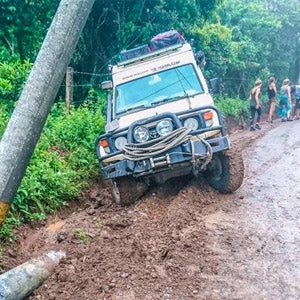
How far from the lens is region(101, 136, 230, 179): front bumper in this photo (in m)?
5.27

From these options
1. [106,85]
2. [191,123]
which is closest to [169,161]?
[191,123]

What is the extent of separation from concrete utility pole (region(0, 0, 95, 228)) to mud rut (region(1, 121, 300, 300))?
102 cm

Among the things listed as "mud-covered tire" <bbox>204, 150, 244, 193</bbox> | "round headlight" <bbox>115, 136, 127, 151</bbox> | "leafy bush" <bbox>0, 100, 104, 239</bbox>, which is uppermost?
"round headlight" <bbox>115, 136, 127, 151</bbox>

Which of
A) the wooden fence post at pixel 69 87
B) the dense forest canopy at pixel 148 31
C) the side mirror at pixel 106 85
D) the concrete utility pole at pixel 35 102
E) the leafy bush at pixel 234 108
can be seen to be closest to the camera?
the concrete utility pole at pixel 35 102

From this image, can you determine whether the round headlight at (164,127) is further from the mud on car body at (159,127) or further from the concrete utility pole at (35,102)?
the concrete utility pole at (35,102)

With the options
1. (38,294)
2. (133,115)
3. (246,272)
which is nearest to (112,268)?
(38,294)

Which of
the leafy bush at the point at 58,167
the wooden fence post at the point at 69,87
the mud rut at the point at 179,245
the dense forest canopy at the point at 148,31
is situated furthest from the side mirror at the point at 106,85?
the dense forest canopy at the point at 148,31

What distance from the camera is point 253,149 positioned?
31.4 ft

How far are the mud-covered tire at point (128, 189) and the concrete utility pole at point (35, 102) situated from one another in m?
2.48

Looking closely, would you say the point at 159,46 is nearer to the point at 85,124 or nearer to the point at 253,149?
the point at 85,124

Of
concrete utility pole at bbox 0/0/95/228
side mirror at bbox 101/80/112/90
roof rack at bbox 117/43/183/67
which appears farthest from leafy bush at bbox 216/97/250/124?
concrete utility pole at bbox 0/0/95/228

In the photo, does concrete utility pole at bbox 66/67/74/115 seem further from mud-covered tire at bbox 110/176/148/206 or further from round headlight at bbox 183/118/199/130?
round headlight at bbox 183/118/199/130

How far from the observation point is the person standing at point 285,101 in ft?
50.5

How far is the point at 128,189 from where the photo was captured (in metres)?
5.82
